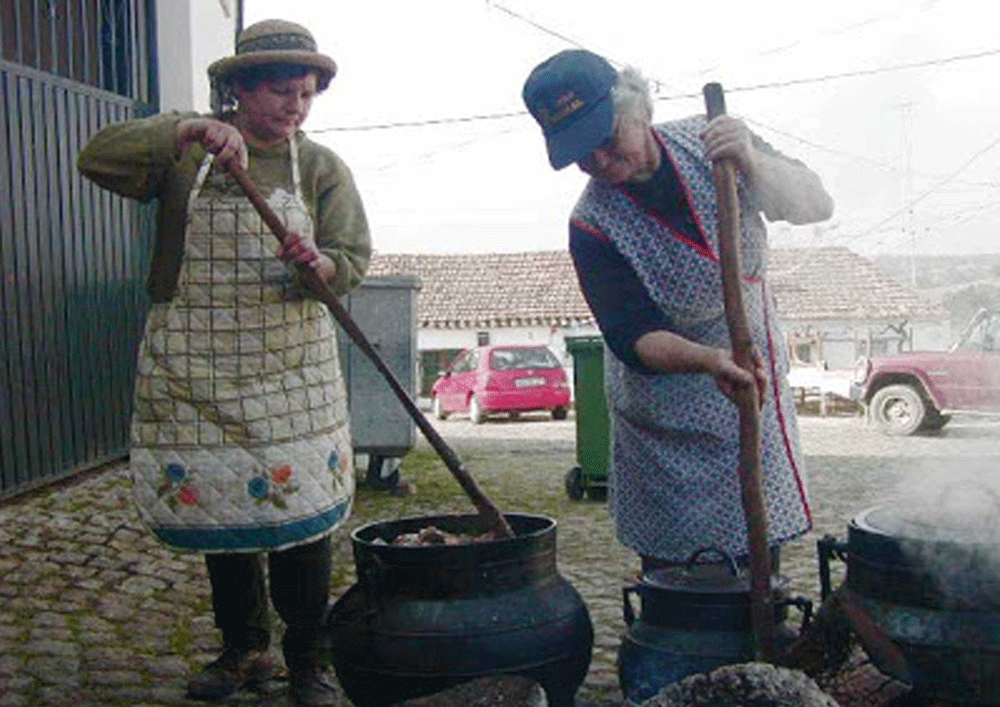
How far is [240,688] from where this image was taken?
384cm

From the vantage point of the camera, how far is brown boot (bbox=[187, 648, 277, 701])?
3.78 meters

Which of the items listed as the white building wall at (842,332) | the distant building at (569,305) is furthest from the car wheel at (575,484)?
the white building wall at (842,332)

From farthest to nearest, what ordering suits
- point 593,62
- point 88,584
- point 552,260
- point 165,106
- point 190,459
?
point 552,260
point 165,106
point 88,584
point 190,459
point 593,62

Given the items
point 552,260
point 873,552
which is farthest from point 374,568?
point 552,260

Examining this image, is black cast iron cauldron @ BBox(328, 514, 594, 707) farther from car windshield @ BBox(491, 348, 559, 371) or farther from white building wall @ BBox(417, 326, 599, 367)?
white building wall @ BBox(417, 326, 599, 367)

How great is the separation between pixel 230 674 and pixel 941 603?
224 cm

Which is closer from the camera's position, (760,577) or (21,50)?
(760,577)

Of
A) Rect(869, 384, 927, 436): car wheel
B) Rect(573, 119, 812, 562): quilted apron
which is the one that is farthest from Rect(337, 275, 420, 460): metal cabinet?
Rect(869, 384, 927, 436): car wheel

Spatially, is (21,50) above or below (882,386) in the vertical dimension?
above

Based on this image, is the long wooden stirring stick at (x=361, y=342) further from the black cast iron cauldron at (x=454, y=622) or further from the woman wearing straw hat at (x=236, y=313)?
the black cast iron cauldron at (x=454, y=622)

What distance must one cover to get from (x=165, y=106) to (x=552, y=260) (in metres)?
33.5

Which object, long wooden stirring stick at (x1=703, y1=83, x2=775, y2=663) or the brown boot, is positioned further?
the brown boot

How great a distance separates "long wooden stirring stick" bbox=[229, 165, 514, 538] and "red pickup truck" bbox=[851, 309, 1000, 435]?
12.7 metres

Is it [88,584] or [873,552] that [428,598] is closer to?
[873,552]
